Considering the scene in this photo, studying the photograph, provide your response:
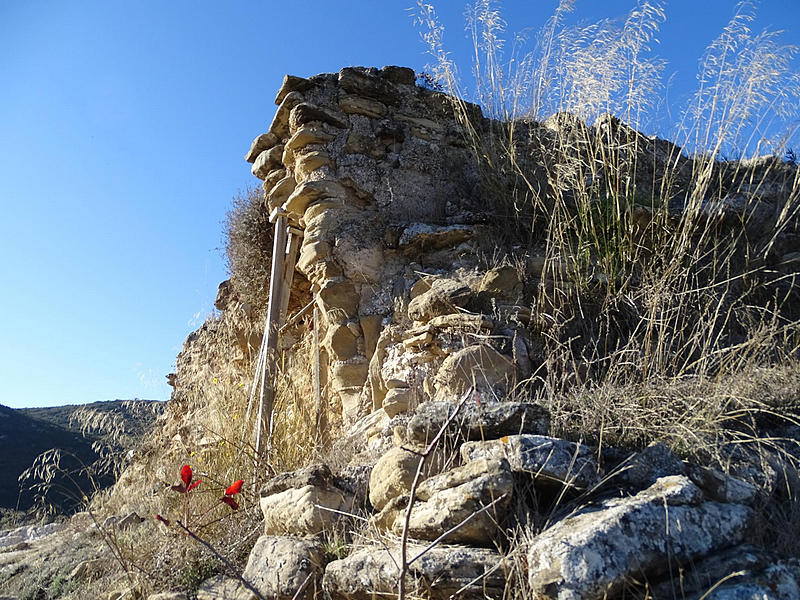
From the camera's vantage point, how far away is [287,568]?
99.8 inches

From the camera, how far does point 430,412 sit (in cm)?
273

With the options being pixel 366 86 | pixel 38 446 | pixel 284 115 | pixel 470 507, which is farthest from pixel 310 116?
pixel 38 446

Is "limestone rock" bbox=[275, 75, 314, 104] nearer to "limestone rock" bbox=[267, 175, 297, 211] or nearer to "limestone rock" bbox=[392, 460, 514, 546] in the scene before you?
"limestone rock" bbox=[267, 175, 297, 211]

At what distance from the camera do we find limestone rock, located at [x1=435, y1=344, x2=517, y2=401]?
3.50m

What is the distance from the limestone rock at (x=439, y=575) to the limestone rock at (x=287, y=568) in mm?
308

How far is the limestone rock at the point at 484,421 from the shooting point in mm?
2615

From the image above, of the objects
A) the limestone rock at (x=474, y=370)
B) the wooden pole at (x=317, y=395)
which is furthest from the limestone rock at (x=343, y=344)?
the limestone rock at (x=474, y=370)

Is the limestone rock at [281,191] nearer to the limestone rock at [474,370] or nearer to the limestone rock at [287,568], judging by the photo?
the limestone rock at [474,370]

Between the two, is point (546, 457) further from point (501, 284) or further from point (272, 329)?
point (272, 329)

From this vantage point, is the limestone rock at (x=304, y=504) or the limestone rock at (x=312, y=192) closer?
the limestone rock at (x=304, y=504)

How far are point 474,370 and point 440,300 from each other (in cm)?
60

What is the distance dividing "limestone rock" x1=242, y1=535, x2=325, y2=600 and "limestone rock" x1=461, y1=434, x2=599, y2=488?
80 cm

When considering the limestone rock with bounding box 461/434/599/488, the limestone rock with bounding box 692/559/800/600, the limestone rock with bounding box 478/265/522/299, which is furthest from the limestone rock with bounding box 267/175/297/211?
the limestone rock with bounding box 692/559/800/600

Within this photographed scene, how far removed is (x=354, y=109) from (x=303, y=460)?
302 cm
